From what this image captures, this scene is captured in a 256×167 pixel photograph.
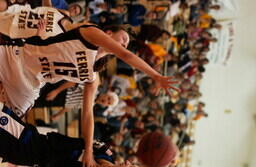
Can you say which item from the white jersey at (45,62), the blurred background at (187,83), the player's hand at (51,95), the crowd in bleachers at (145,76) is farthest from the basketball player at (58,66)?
the blurred background at (187,83)

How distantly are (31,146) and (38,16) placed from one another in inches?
31.4

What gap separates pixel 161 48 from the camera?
5785 millimetres

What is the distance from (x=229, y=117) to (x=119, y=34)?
5845 mm

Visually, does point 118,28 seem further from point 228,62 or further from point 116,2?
point 228,62

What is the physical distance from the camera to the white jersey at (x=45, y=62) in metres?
2.05

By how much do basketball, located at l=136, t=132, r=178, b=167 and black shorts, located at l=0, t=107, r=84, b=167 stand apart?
0.47m

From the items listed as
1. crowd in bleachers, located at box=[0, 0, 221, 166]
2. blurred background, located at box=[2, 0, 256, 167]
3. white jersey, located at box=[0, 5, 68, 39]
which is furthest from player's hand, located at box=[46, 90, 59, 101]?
white jersey, located at box=[0, 5, 68, 39]

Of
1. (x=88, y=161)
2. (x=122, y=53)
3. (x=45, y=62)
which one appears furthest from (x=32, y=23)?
(x=88, y=161)

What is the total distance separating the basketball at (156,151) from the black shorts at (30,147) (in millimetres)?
473

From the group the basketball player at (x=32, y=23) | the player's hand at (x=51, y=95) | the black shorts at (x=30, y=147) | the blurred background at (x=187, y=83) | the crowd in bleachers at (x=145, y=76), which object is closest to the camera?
the black shorts at (x=30, y=147)

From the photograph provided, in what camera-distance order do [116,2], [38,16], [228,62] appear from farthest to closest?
[228,62] < [116,2] < [38,16]

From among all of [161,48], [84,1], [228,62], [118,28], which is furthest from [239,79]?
[118,28]

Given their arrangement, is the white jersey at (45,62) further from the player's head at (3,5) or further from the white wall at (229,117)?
the white wall at (229,117)

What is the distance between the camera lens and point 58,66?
2125 mm
